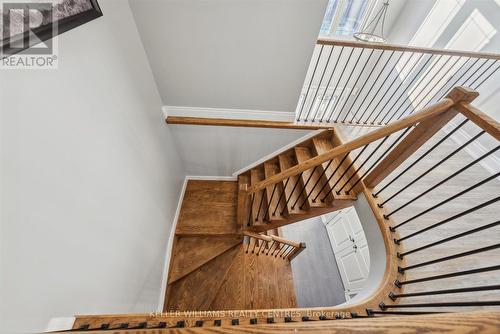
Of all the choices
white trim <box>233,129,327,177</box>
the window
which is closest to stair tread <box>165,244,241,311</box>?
white trim <box>233,129,327,177</box>

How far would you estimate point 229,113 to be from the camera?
2082 millimetres

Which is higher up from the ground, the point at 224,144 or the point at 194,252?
the point at 224,144

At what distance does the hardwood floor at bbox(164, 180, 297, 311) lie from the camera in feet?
6.70

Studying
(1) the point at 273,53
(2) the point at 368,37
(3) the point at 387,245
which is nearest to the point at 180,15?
(1) the point at 273,53

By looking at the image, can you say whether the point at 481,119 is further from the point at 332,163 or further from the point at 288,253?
the point at 288,253

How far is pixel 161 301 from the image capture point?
73.5 inches

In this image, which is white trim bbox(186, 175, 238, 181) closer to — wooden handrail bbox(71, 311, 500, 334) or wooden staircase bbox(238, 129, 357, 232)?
wooden staircase bbox(238, 129, 357, 232)

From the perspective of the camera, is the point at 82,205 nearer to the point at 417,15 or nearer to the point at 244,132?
the point at 244,132

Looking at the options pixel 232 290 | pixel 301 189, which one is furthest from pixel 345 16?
pixel 232 290

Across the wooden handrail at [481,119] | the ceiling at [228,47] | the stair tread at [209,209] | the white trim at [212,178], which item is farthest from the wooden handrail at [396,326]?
the white trim at [212,178]

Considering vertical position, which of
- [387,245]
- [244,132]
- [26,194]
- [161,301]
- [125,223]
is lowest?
[161,301]

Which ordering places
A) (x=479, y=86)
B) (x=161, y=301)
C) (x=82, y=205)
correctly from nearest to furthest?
(x=82, y=205)
(x=161, y=301)
(x=479, y=86)

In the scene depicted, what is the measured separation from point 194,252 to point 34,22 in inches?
91.1

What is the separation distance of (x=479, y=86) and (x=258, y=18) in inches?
114
